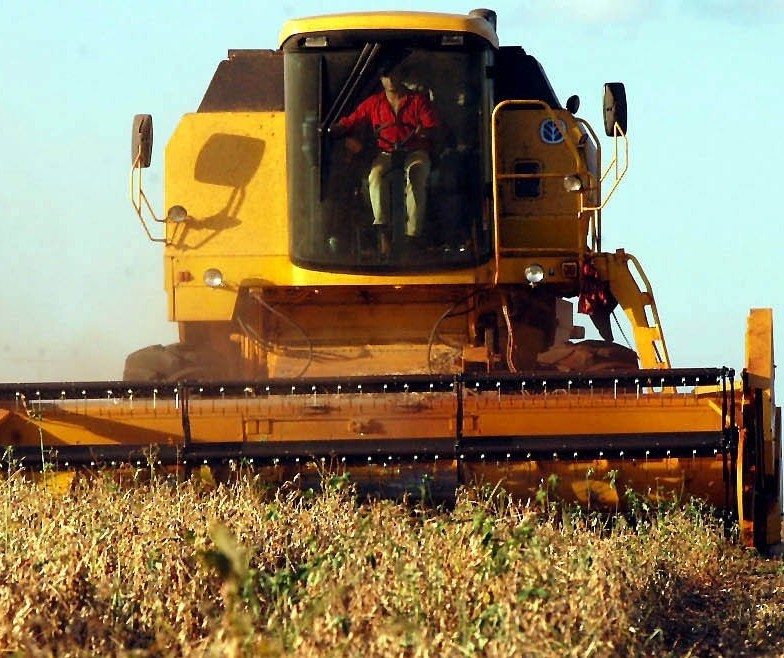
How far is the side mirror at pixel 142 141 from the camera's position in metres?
10.3

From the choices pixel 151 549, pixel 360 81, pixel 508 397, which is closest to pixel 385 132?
pixel 360 81

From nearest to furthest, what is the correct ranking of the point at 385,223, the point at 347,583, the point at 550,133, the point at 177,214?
the point at 347,583 < the point at 385,223 < the point at 177,214 < the point at 550,133

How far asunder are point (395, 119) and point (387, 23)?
1.85 ft

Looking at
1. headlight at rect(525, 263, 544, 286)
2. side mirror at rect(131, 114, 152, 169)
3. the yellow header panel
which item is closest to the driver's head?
the yellow header panel

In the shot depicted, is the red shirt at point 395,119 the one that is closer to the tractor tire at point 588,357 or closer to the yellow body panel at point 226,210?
the yellow body panel at point 226,210

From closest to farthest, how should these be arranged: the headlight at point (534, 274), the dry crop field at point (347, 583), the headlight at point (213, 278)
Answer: the dry crop field at point (347, 583)
the headlight at point (534, 274)
the headlight at point (213, 278)

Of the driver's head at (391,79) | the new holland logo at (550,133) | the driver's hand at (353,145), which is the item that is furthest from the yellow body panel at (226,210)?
the new holland logo at (550,133)

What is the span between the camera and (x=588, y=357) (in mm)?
10391

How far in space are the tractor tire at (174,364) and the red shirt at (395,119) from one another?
1.71 meters

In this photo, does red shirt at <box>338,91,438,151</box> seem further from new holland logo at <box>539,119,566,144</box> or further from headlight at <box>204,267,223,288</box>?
headlight at <box>204,267,223,288</box>

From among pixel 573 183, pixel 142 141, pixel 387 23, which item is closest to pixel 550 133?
pixel 573 183

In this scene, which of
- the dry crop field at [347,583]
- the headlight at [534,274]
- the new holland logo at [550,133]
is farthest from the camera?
the new holland logo at [550,133]

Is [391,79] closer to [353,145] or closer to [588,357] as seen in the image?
[353,145]

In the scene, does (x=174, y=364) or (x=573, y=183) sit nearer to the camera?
(x=573, y=183)
